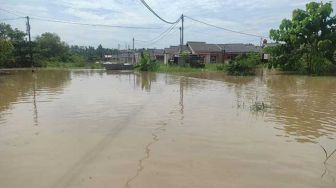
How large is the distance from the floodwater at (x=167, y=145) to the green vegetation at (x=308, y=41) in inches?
783

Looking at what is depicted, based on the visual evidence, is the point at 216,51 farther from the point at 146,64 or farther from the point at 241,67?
the point at 241,67

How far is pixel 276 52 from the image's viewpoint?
34875 millimetres

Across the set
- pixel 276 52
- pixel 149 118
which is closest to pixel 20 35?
pixel 276 52

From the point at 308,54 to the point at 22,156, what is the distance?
1210 inches

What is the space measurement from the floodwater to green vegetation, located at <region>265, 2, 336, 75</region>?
65.2ft

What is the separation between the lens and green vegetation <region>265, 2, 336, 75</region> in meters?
32.1

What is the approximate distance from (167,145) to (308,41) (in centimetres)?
2841

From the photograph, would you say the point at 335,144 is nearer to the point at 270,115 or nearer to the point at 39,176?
the point at 270,115

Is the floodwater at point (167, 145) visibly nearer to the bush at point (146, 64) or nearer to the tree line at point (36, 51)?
the tree line at point (36, 51)

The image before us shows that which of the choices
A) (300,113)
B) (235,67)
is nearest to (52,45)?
(235,67)

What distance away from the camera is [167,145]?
8.22 m

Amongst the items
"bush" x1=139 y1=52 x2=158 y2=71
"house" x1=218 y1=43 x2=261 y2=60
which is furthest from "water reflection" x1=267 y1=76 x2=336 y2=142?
"house" x1=218 y1=43 x2=261 y2=60

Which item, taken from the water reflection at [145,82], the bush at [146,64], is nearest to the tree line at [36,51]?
the water reflection at [145,82]

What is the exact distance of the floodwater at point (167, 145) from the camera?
614 cm
